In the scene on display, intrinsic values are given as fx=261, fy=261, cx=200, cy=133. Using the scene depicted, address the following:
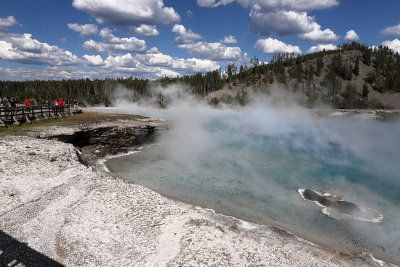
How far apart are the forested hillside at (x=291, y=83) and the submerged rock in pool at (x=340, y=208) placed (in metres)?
98.6

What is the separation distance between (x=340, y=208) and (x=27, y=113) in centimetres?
3236

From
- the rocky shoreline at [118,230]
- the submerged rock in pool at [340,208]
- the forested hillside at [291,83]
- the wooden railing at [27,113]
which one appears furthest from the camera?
the forested hillside at [291,83]

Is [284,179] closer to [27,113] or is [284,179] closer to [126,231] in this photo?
[126,231]

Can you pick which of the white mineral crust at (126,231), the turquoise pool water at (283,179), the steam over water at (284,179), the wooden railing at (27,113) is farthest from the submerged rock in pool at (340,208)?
the wooden railing at (27,113)

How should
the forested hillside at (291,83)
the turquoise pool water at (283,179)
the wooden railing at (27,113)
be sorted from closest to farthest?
the turquoise pool water at (283,179)
the wooden railing at (27,113)
the forested hillside at (291,83)

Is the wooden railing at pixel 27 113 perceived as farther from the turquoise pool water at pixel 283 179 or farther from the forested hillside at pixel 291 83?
the forested hillside at pixel 291 83

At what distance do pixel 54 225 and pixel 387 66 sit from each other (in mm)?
170648

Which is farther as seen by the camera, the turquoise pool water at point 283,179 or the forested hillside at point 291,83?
the forested hillside at point 291,83

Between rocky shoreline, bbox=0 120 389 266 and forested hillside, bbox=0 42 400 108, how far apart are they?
4092 inches

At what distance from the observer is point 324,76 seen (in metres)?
143

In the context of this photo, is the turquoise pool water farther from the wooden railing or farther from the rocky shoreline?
A: the wooden railing

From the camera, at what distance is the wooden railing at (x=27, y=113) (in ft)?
88.1

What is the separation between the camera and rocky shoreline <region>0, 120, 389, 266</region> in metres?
9.24

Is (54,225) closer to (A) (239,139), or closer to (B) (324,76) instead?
(A) (239,139)
